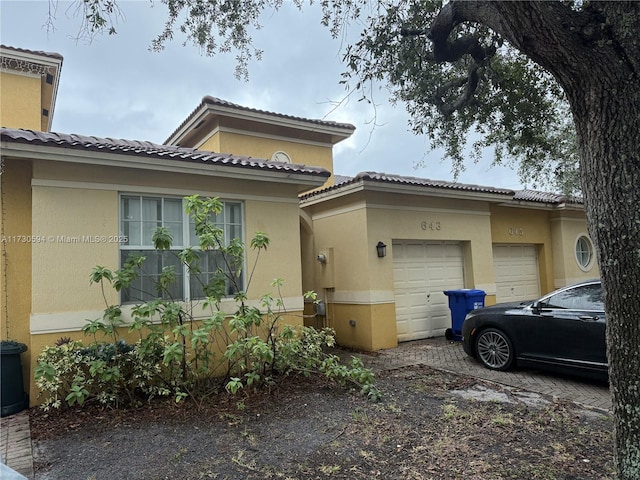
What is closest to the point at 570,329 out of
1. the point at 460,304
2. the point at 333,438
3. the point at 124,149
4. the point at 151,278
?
the point at 460,304

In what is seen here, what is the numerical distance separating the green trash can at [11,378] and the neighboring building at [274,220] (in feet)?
0.67

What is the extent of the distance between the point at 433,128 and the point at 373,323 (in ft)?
13.8

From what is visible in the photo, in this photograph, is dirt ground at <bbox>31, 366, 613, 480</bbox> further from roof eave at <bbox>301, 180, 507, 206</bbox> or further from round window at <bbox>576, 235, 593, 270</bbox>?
round window at <bbox>576, 235, 593, 270</bbox>

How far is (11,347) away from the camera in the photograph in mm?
5289

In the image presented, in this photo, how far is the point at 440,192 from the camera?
9.64 metres

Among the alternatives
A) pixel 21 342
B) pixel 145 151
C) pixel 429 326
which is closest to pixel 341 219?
pixel 429 326

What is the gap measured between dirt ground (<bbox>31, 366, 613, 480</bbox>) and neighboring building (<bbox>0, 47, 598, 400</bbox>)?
6.19ft

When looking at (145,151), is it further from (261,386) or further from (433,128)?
(433,128)

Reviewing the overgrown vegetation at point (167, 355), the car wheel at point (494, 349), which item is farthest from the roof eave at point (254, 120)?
the car wheel at point (494, 349)

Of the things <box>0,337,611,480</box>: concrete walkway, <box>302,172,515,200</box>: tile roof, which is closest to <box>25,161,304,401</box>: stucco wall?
<box>0,337,611,480</box>: concrete walkway

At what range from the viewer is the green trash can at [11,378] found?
17.1 feet

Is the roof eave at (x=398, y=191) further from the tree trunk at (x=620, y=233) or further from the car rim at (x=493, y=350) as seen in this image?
the tree trunk at (x=620, y=233)

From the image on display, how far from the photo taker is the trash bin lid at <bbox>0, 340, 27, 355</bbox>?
5.23m

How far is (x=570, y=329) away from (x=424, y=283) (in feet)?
13.4
